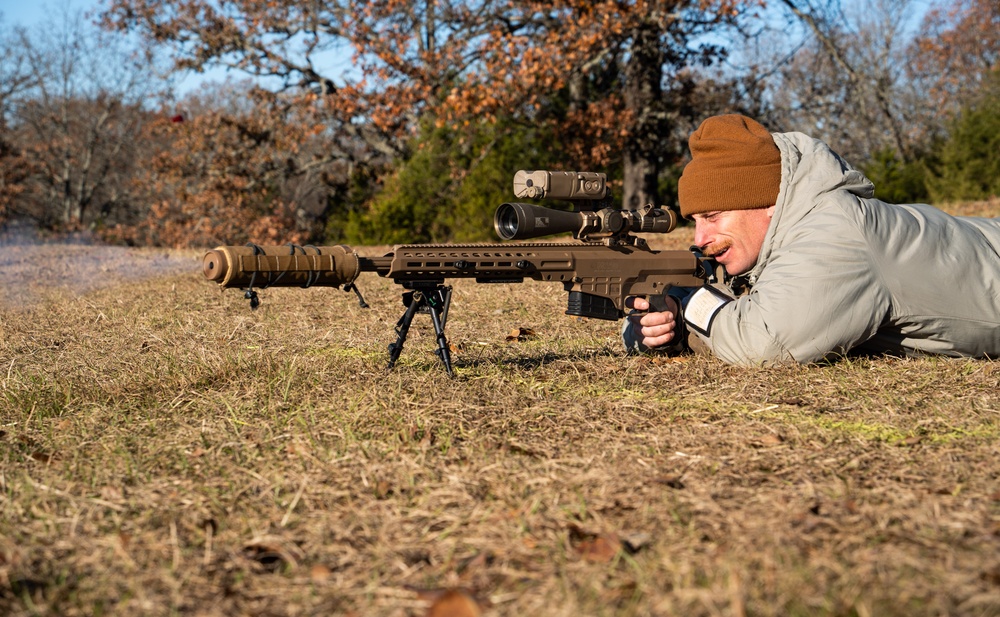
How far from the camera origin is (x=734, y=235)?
5.23 m

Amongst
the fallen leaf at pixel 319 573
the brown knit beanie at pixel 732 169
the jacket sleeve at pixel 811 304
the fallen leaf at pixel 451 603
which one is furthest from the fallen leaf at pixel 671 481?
the brown knit beanie at pixel 732 169

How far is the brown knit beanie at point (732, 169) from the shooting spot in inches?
196

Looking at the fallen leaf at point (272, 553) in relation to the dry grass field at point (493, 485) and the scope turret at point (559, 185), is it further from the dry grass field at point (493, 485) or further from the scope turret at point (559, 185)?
the scope turret at point (559, 185)

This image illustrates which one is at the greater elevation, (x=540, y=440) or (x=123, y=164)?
(x=123, y=164)

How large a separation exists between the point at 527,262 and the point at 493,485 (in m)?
1.80

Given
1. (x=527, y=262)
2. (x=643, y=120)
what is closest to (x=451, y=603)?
(x=527, y=262)

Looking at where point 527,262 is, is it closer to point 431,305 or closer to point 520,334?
point 431,305

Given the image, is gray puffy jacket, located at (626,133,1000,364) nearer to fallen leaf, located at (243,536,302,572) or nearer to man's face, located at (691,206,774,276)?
man's face, located at (691,206,774,276)

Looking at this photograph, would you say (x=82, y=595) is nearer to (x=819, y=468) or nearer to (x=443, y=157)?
(x=819, y=468)

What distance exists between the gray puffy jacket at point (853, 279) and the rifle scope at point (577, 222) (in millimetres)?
645

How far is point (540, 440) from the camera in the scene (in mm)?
3697

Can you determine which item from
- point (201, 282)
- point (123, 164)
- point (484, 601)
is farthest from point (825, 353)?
point (123, 164)

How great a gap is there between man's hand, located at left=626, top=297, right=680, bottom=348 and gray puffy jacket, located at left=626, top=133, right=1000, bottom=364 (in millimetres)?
251

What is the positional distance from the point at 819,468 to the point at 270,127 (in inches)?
920
